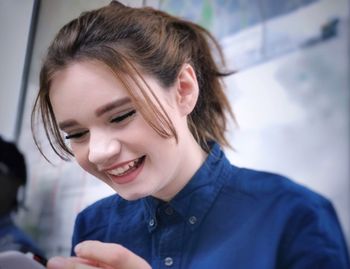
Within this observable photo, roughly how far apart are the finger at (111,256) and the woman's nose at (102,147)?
8 centimetres

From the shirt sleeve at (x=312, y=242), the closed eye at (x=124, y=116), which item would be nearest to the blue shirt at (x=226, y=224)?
the shirt sleeve at (x=312, y=242)

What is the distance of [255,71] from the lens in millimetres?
508

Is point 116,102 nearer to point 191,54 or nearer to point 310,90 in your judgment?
point 191,54

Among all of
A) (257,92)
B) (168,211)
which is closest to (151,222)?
(168,211)

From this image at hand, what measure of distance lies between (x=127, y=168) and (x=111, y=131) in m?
0.04

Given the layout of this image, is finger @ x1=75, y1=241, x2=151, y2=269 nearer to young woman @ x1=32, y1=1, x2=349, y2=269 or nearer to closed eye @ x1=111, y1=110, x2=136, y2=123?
young woman @ x1=32, y1=1, x2=349, y2=269

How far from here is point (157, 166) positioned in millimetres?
362

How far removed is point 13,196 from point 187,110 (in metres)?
0.24

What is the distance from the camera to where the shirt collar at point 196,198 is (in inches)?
15.5

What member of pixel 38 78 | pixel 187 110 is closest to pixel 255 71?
pixel 187 110

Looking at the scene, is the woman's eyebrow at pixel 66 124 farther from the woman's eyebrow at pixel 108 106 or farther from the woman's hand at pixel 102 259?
the woman's hand at pixel 102 259

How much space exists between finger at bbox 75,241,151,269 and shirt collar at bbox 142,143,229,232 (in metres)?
0.06

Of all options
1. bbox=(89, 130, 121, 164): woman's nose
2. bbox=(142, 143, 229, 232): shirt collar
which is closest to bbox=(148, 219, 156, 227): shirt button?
bbox=(142, 143, 229, 232): shirt collar

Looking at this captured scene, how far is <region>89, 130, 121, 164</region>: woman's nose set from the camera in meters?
0.34
